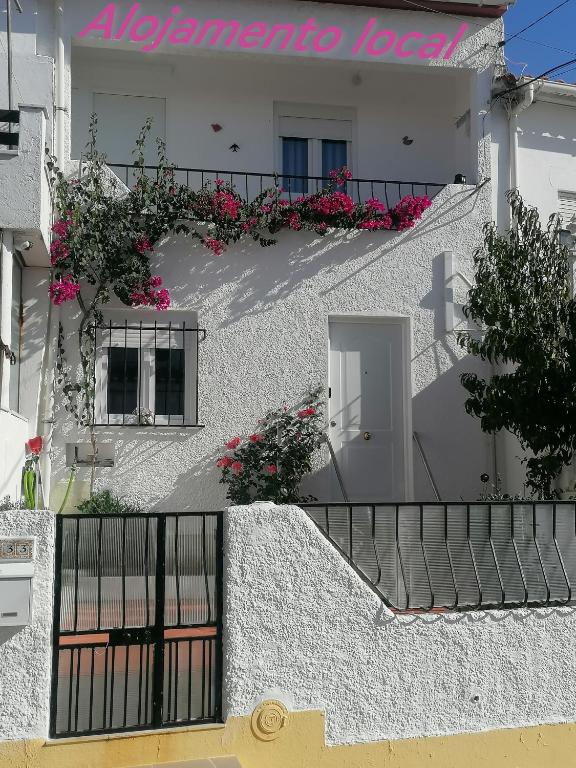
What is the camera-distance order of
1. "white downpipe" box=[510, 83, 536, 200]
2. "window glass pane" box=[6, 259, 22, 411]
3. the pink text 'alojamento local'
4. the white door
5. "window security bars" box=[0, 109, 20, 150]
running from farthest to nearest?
"white downpipe" box=[510, 83, 536, 200] → the white door → the pink text 'alojamento local' → "window glass pane" box=[6, 259, 22, 411] → "window security bars" box=[0, 109, 20, 150]

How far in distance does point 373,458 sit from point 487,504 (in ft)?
13.3

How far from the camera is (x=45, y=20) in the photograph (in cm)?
850

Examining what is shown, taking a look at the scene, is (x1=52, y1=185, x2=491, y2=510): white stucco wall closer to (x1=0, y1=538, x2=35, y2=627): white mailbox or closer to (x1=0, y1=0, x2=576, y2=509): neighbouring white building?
→ (x1=0, y1=0, x2=576, y2=509): neighbouring white building

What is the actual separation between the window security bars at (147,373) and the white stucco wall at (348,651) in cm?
411

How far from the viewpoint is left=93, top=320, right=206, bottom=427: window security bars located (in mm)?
8547

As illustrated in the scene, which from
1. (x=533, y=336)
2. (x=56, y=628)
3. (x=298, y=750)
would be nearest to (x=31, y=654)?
(x=56, y=628)

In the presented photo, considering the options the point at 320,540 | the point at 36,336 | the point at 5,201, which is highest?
the point at 5,201

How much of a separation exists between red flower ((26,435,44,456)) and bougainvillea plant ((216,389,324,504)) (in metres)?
1.81

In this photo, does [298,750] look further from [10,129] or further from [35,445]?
[10,129]

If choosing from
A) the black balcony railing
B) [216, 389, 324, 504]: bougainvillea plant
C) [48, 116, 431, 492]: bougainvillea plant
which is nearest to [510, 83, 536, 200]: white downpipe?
the black balcony railing

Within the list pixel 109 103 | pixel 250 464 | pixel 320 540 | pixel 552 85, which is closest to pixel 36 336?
pixel 250 464

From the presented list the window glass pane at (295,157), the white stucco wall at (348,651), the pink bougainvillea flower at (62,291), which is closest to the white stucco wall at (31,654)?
the white stucco wall at (348,651)

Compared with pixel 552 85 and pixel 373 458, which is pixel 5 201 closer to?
pixel 373 458

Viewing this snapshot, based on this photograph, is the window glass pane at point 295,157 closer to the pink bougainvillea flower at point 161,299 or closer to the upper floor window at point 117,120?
the upper floor window at point 117,120
